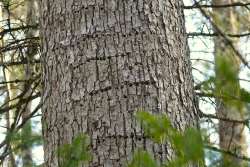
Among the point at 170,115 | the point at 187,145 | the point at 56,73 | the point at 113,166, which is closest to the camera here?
the point at 187,145

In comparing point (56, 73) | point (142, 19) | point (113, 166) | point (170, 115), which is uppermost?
point (142, 19)

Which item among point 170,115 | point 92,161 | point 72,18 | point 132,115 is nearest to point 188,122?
point 170,115

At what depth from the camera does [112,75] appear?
5.24 ft

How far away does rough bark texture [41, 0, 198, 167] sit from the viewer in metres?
1.54

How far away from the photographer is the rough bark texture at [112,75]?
1.54 meters

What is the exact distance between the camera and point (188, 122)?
1.64 metres

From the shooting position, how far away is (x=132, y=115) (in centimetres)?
155

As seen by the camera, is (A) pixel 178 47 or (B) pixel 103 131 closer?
(B) pixel 103 131

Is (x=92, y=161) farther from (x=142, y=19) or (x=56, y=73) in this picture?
(x=142, y=19)

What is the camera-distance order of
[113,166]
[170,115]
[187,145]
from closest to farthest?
[187,145] < [113,166] < [170,115]

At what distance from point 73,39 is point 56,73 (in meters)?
0.11

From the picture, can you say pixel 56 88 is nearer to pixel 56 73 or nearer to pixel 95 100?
pixel 56 73

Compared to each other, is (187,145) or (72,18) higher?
(72,18)

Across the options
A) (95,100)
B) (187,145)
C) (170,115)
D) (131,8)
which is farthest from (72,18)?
(187,145)
